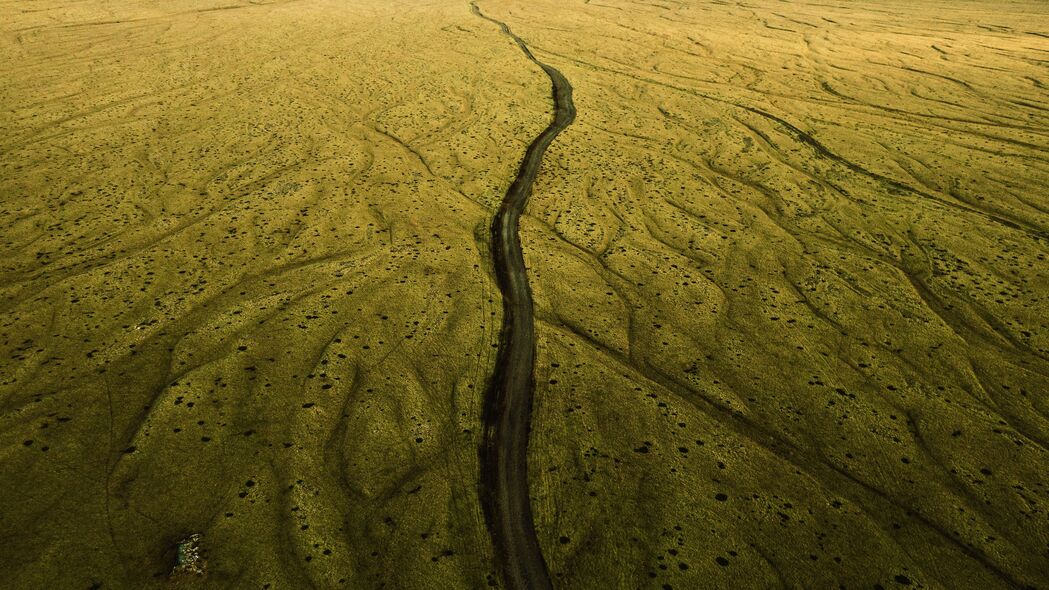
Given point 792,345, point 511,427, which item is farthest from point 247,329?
point 792,345

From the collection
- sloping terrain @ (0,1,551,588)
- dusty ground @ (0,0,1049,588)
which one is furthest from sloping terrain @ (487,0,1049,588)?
sloping terrain @ (0,1,551,588)

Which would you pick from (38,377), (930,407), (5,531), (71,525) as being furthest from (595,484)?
(38,377)

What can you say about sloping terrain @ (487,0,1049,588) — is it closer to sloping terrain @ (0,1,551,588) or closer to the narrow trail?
the narrow trail

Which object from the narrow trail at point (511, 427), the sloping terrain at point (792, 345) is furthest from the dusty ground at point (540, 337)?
the narrow trail at point (511, 427)

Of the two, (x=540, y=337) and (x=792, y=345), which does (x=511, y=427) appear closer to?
(x=540, y=337)

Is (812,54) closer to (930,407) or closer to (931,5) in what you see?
(930,407)
